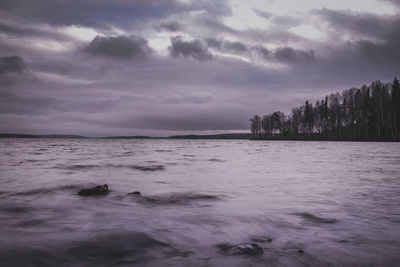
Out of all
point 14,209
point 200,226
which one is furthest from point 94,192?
point 200,226

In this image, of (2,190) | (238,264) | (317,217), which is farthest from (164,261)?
(2,190)

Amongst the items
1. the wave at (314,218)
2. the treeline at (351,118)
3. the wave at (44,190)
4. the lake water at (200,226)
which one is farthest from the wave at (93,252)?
the treeline at (351,118)

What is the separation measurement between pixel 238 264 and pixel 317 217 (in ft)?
10.9

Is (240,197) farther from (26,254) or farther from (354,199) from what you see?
(26,254)

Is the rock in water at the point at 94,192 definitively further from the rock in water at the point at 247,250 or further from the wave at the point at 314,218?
the wave at the point at 314,218

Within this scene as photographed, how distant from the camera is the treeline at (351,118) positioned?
6869 centimetres

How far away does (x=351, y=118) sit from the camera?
285 ft

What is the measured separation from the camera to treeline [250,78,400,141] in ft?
225

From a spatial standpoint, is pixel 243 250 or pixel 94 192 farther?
pixel 94 192

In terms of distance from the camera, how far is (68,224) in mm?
5258

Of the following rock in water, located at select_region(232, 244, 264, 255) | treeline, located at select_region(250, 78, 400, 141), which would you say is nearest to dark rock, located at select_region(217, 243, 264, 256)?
rock in water, located at select_region(232, 244, 264, 255)

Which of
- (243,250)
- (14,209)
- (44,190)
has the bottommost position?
(44,190)

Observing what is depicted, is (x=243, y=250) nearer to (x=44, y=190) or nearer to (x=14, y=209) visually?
(x=14, y=209)

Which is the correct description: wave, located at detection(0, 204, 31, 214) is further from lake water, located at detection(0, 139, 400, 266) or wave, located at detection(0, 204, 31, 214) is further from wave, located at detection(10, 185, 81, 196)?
wave, located at detection(10, 185, 81, 196)
